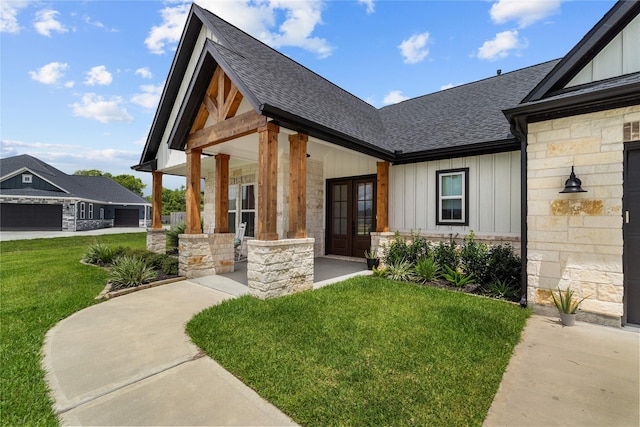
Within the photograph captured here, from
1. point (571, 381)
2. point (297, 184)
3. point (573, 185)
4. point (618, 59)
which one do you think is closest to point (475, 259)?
point (573, 185)

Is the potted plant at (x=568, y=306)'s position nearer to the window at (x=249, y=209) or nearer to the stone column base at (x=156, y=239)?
the window at (x=249, y=209)

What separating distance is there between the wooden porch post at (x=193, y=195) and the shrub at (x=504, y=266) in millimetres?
6852

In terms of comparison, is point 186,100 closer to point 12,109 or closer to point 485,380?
point 485,380

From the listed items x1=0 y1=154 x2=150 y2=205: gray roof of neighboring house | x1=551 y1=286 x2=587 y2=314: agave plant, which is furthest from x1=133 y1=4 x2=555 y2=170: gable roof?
x1=0 y1=154 x2=150 y2=205: gray roof of neighboring house

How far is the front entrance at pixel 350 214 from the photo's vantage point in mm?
8977

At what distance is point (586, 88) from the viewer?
4.23 metres

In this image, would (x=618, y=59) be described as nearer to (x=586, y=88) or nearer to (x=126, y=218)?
(x=586, y=88)

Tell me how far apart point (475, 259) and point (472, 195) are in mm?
1684

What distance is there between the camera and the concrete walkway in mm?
2184

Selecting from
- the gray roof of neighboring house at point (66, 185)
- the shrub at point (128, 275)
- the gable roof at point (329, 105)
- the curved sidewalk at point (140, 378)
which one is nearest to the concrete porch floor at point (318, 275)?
the shrub at point (128, 275)

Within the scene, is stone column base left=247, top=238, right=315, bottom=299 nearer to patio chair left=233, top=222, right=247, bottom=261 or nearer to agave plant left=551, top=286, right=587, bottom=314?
agave plant left=551, top=286, right=587, bottom=314

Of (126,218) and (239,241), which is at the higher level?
(126,218)

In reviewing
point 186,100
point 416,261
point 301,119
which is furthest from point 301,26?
point 416,261

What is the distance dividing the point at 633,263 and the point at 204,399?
227 inches
